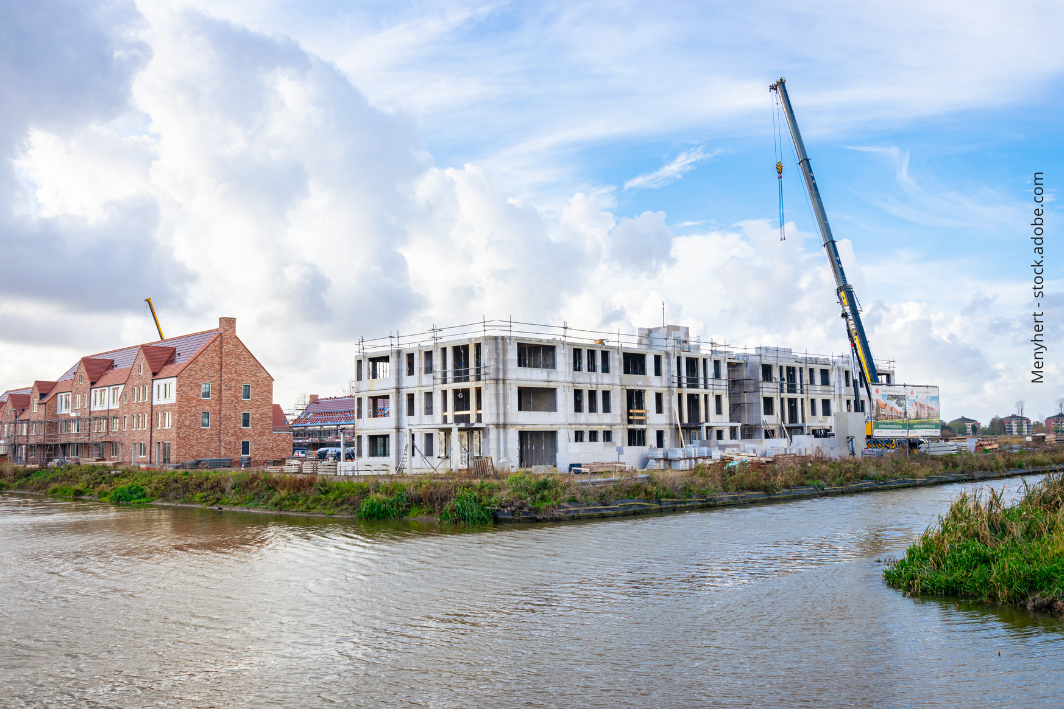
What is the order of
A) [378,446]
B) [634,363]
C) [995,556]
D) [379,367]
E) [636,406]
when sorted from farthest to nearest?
[634,363]
[379,367]
[636,406]
[378,446]
[995,556]

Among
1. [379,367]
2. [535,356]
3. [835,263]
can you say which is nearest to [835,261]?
[835,263]

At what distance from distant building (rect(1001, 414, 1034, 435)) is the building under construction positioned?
91.8m

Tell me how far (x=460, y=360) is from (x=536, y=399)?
4806mm

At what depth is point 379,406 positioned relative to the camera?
50.3 metres

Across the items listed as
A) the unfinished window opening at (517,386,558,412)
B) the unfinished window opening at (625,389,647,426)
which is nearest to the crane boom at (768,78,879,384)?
the unfinished window opening at (625,389,647,426)

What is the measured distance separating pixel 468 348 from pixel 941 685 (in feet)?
118

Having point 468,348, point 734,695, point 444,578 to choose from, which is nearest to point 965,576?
point 734,695

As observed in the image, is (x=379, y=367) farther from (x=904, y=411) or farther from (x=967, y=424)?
(x=967, y=424)

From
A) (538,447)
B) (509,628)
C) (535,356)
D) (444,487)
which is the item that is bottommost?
(509,628)

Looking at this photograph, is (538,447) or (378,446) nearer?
(538,447)

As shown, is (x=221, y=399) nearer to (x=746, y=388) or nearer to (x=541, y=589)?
(x=746, y=388)

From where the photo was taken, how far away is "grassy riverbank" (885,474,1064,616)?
13.3m

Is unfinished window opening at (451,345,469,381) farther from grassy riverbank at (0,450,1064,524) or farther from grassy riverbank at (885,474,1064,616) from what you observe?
grassy riverbank at (885,474,1064,616)

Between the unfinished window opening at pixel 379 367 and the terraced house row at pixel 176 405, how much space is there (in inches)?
470
